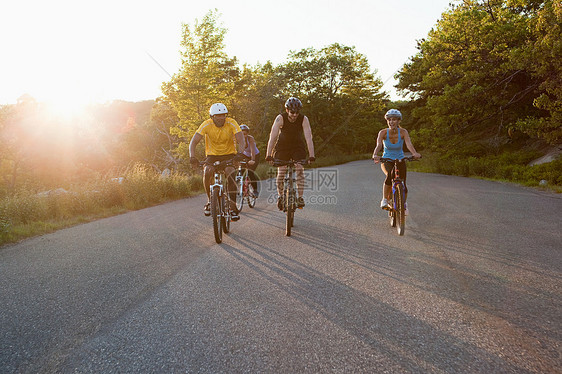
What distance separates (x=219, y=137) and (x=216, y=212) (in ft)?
4.69

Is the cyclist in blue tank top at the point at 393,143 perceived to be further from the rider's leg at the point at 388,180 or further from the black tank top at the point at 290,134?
the black tank top at the point at 290,134

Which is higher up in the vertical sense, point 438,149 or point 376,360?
point 438,149

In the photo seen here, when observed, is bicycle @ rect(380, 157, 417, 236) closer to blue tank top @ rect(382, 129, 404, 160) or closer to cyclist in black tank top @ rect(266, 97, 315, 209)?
blue tank top @ rect(382, 129, 404, 160)

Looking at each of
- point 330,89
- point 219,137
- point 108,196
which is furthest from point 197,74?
point 330,89

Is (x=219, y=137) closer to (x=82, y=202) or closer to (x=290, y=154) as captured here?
(x=290, y=154)

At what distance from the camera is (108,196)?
10.3 m

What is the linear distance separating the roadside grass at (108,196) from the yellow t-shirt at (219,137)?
401cm

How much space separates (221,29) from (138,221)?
23.8m

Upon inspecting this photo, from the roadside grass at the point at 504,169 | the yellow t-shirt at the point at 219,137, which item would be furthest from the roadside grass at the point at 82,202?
the roadside grass at the point at 504,169

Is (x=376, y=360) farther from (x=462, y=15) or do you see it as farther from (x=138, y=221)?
(x=462, y=15)

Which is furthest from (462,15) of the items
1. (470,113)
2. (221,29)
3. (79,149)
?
(79,149)

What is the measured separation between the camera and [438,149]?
817 inches

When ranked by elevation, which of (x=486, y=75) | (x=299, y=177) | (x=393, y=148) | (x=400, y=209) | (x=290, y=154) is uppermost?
(x=486, y=75)

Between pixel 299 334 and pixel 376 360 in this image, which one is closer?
pixel 376 360
